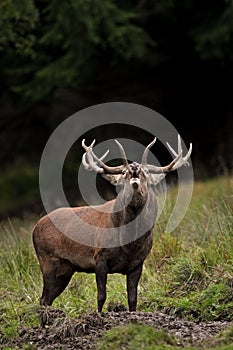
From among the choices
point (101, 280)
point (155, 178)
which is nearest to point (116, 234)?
point (101, 280)

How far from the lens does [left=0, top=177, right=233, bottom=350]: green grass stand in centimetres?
880

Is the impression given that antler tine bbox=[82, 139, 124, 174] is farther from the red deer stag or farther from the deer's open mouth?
the deer's open mouth

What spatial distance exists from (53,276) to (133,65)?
11.4 meters

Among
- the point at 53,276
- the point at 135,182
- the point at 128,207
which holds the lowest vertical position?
the point at 53,276

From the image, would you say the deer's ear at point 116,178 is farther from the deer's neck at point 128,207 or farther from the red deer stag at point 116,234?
the deer's neck at point 128,207

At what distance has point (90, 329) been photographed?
309 inches

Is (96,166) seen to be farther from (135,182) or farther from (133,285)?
(133,285)

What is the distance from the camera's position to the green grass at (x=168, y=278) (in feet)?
28.9

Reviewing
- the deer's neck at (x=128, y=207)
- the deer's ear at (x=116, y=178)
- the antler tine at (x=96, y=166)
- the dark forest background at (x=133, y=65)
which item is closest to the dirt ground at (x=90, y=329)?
the deer's neck at (x=128, y=207)

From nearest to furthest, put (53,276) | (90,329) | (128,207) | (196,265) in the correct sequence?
(90,329) → (128,207) → (53,276) → (196,265)

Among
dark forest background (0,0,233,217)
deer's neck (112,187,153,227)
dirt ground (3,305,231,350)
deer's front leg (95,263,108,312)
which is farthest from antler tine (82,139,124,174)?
dark forest background (0,0,233,217)

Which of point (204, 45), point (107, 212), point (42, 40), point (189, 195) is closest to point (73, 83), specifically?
point (42, 40)

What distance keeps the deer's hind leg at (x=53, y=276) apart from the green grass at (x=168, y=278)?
0.20 metres

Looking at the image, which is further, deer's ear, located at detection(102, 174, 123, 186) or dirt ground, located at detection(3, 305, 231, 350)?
deer's ear, located at detection(102, 174, 123, 186)
